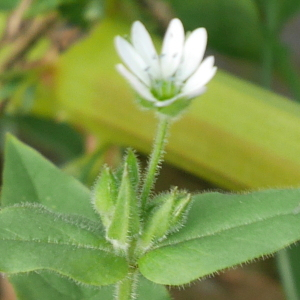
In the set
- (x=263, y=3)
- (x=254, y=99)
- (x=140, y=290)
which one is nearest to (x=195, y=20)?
(x=263, y=3)

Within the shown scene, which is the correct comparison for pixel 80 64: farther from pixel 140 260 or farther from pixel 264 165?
pixel 140 260

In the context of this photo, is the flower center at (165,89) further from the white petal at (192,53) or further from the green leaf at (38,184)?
the green leaf at (38,184)

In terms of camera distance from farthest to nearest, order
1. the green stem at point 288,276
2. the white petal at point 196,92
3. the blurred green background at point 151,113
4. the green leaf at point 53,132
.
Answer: the green leaf at point 53,132 → the blurred green background at point 151,113 → the green stem at point 288,276 → the white petal at point 196,92

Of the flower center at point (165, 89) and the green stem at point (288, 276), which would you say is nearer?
the flower center at point (165, 89)

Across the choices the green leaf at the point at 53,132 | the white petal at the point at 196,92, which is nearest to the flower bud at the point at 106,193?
the white petal at the point at 196,92

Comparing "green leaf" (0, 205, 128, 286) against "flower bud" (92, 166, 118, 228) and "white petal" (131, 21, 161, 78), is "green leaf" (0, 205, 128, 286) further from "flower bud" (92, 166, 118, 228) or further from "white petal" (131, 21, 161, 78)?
"white petal" (131, 21, 161, 78)

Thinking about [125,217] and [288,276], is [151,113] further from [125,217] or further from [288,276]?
[125,217]

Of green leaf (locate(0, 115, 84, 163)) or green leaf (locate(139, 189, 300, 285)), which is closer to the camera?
green leaf (locate(139, 189, 300, 285))

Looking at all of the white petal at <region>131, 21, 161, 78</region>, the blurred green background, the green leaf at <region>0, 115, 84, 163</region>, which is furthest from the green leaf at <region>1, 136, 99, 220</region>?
the green leaf at <region>0, 115, 84, 163</region>
